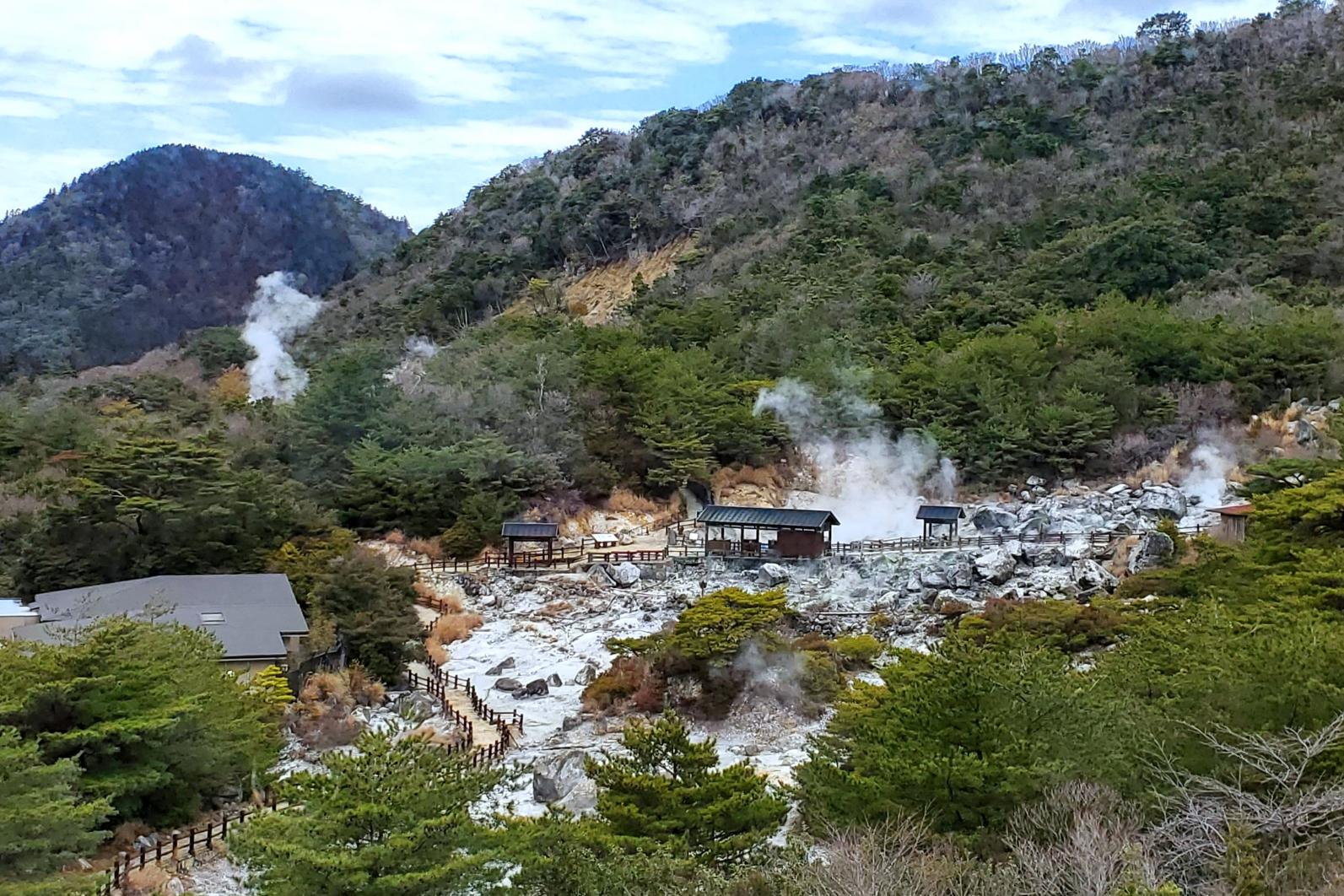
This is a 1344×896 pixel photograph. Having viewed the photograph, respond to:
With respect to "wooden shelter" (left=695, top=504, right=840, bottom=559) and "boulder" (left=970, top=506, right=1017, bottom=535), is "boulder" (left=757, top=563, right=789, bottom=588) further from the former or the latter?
"boulder" (left=970, top=506, right=1017, bottom=535)

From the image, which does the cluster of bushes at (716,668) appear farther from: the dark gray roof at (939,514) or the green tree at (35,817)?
the dark gray roof at (939,514)

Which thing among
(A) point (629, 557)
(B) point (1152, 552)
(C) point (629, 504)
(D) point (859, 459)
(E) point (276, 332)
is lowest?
(A) point (629, 557)

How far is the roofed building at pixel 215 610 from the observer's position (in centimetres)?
1833

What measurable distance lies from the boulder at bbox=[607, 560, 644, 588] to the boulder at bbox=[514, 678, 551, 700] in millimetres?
6743

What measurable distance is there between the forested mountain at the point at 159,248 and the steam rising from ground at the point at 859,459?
165ft

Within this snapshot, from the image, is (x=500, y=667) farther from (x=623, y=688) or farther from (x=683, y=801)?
(x=683, y=801)

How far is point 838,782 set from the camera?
36.3ft

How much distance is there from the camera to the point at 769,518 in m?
27.6

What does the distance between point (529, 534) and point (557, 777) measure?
13.9m

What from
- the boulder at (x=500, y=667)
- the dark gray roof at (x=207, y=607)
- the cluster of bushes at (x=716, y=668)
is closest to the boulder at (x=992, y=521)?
the cluster of bushes at (x=716, y=668)

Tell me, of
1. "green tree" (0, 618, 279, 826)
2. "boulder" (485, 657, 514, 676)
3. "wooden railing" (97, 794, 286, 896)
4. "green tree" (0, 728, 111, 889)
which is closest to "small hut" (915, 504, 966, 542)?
"boulder" (485, 657, 514, 676)

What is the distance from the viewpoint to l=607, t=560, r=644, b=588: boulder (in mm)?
27197

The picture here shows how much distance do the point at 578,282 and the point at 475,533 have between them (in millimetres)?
34868

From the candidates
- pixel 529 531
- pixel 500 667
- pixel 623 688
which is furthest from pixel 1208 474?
pixel 500 667
